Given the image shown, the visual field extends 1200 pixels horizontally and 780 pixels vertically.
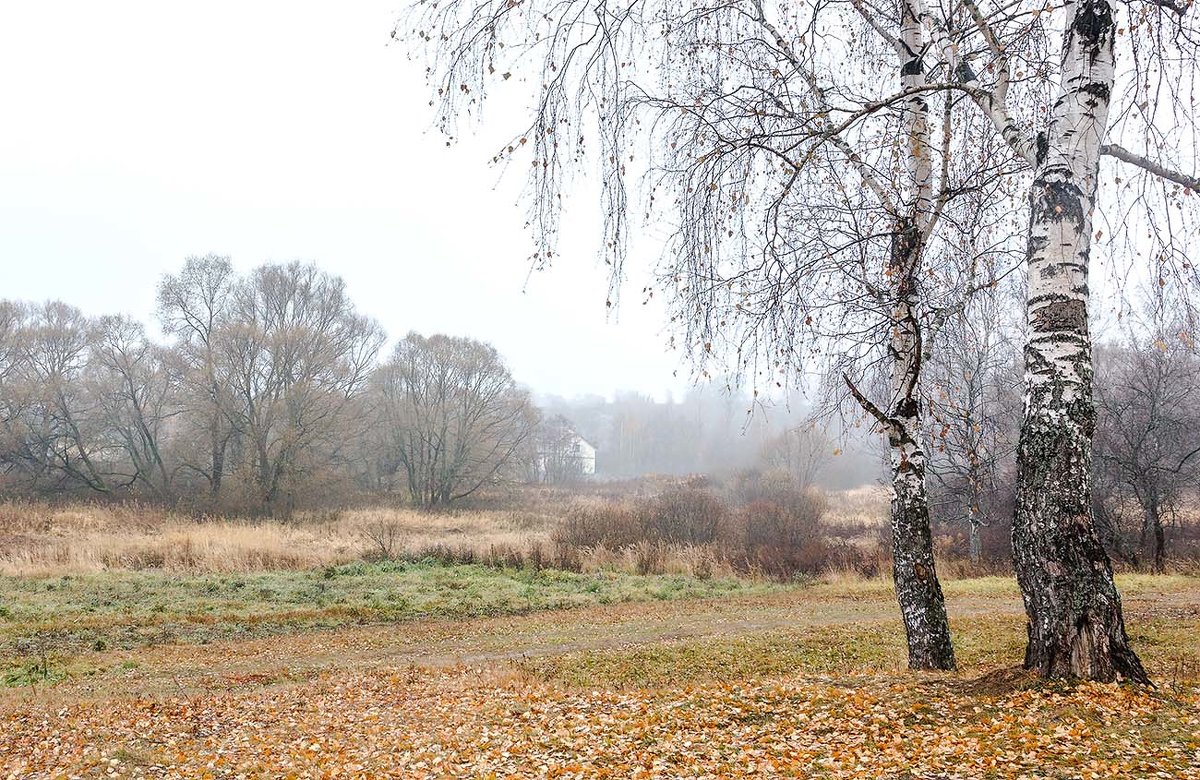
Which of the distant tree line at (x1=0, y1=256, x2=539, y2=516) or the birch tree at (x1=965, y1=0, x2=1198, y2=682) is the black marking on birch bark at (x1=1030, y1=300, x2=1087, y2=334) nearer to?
the birch tree at (x1=965, y1=0, x2=1198, y2=682)

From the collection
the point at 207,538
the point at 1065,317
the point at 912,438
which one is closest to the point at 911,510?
the point at 912,438

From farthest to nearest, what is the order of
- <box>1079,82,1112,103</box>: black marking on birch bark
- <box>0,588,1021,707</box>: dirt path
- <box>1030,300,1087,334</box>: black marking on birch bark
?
<box>0,588,1021,707</box>: dirt path
<box>1079,82,1112,103</box>: black marking on birch bark
<box>1030,300,1087,334</box>: black marking on birch bark

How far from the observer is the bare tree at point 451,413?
1722 inches

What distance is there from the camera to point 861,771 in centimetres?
400

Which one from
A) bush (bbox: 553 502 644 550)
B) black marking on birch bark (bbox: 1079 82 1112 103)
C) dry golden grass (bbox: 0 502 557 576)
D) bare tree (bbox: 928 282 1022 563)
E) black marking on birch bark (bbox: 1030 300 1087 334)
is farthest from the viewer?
bush (bbox: 553 502 644 550)

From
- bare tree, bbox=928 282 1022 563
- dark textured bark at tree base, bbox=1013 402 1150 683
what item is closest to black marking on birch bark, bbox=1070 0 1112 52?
dark textured bark at tree base, bbox=1013 402 1150 683

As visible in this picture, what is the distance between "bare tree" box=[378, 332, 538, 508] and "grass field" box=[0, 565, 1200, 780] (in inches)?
983

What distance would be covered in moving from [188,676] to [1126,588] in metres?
17.5

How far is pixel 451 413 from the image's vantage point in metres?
44.1

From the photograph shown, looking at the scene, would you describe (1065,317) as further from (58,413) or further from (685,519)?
(58,413)

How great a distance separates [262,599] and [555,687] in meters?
10.4

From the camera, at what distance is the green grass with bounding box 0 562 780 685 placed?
42.2 ft

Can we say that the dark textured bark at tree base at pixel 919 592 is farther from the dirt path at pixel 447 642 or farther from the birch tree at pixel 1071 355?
the dirt path at pixel 447 642

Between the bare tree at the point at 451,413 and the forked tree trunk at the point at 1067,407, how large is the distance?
3972cm
